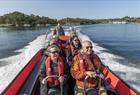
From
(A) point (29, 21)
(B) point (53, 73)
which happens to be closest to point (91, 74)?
(B) point (53, 73)

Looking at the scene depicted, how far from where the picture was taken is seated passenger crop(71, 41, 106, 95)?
12.0 ft

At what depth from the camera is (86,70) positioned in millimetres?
3707

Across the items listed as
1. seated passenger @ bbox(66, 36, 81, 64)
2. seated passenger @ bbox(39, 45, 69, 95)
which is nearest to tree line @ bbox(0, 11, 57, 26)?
seated passenger @ bbox(66, 36, 81, 64)

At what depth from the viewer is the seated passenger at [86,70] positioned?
365 cm

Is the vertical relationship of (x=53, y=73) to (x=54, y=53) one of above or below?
below

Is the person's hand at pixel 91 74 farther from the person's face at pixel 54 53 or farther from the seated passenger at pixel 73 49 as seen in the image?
the seated passenger at pixel 73 49

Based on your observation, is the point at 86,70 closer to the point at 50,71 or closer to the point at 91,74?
the point at 91,74

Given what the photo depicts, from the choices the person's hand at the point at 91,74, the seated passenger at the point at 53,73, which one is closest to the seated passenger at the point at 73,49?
the seated passenger at the point at 53,73

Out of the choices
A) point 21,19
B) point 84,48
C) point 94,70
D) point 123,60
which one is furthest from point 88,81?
point 21,19

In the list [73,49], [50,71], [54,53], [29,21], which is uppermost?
[54,53]

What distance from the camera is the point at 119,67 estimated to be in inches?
322

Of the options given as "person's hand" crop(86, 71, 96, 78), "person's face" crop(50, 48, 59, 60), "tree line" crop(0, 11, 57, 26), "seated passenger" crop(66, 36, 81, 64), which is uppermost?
"person's face" crop(50, 48, 59, 60)

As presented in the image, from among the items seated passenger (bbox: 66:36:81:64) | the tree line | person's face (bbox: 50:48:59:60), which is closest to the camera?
person's face (bbox: 50:48:59:60)

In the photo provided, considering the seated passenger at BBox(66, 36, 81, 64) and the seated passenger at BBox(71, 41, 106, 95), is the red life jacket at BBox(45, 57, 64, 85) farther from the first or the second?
the seated passenger at BBox(66, 36, 81, 64)
